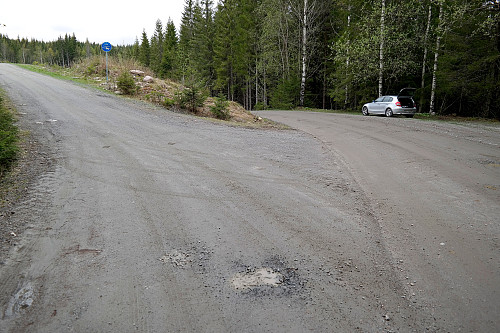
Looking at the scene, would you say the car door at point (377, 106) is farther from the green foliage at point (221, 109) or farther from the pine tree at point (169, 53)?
the pine tree at point (169, 53)

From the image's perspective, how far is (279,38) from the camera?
1340 inches

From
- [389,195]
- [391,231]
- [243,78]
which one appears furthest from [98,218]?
[243,78]

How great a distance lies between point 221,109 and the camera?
15.7 metres

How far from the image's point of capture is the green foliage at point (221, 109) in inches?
614

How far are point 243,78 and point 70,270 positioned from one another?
1730 inches

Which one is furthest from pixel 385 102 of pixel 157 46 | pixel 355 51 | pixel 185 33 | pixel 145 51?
pixel 145 51

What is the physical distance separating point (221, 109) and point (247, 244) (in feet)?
40.3

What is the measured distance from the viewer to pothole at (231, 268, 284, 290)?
3.36 m

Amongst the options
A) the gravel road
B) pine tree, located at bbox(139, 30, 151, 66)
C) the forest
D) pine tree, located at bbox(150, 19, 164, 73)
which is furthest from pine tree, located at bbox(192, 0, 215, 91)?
the gravel road

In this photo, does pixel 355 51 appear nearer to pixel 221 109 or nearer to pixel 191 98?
pixel 221 109

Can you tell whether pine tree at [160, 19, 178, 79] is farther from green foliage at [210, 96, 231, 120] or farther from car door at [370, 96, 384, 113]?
green foliage at [210, 96, 231, 120]

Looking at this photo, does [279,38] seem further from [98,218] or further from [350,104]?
[98,218]

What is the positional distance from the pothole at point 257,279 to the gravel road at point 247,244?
0.06ft

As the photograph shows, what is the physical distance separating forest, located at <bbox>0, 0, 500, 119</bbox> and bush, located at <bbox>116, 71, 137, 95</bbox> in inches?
171
